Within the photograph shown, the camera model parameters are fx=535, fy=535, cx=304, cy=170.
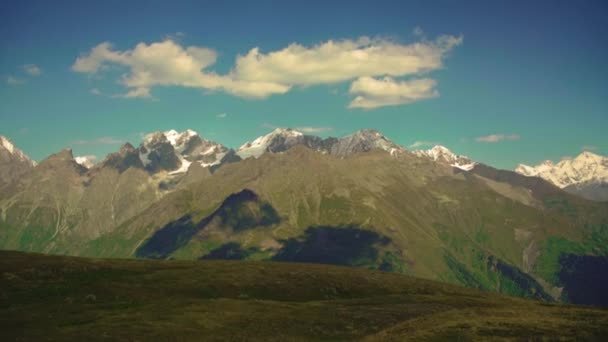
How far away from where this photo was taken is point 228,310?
274 feet

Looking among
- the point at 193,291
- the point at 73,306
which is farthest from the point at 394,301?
the point at 73,306

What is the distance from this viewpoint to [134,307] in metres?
83.6

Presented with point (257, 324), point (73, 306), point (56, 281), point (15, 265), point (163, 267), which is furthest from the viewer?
point (163, 267)

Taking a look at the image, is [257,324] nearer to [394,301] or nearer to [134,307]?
[134,307]

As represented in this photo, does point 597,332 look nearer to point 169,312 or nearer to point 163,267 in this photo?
point 169,312

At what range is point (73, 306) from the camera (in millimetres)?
82062

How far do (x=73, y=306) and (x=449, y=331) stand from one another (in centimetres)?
5586

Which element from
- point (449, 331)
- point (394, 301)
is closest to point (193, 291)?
point (394, 301)

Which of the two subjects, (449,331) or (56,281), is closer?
(449,331)

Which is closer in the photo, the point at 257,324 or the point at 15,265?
the point at 257,324

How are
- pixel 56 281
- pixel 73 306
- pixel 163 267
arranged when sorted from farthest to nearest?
pixel 163 267, pixel 56 281, pixel 73 306

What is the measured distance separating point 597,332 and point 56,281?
9005 centimetres

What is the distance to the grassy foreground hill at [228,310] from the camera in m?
64.9

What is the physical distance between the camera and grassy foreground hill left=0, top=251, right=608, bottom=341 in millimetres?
64875
